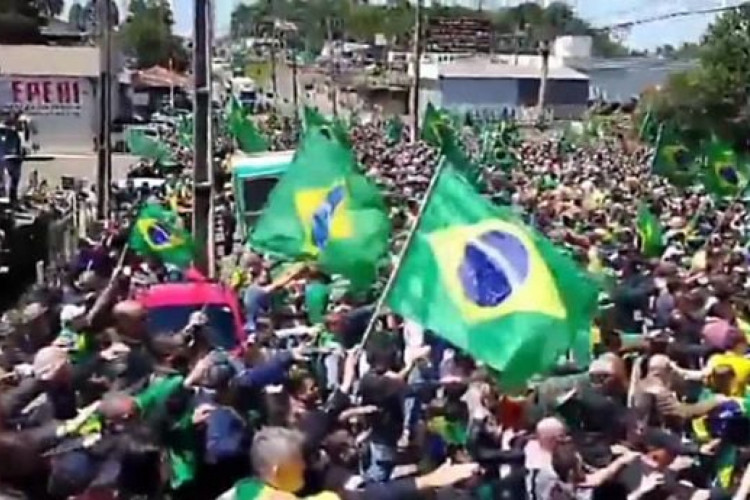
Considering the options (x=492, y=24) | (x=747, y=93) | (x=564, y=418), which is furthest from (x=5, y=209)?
(x=492, y=24)

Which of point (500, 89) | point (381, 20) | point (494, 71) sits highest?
point (494, 71)

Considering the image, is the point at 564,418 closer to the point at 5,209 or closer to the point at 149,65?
the point at 5,209

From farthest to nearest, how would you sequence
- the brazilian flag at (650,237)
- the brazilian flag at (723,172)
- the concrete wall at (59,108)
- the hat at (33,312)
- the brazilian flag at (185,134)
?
the concrete wall at (59,108)
the brazilian flag at (185,134)
the brazilian flag at (723,172)
the brazilian flag at (650,237)
the hat at (33,312)

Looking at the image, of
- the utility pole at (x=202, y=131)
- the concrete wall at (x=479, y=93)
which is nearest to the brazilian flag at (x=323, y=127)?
the utility pole at (x=202, y=131)

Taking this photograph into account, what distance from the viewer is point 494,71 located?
359ft

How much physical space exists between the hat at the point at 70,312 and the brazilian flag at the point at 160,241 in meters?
3.66

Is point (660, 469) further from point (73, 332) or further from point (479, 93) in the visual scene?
point (479, 93)

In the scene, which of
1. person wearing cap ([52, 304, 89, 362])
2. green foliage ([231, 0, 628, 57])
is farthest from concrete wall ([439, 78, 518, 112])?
person wearing cap ([52, 304, 89, 362])

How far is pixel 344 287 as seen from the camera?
13.6m

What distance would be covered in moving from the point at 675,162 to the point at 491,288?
22.4 m

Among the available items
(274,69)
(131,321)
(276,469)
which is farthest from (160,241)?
(274,69)

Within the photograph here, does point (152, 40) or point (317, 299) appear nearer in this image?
point (317, 299)

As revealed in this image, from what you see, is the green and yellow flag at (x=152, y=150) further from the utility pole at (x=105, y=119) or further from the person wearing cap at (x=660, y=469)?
the person wearing cap at (x=660, y=469)

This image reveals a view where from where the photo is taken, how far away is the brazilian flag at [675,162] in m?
30.3
